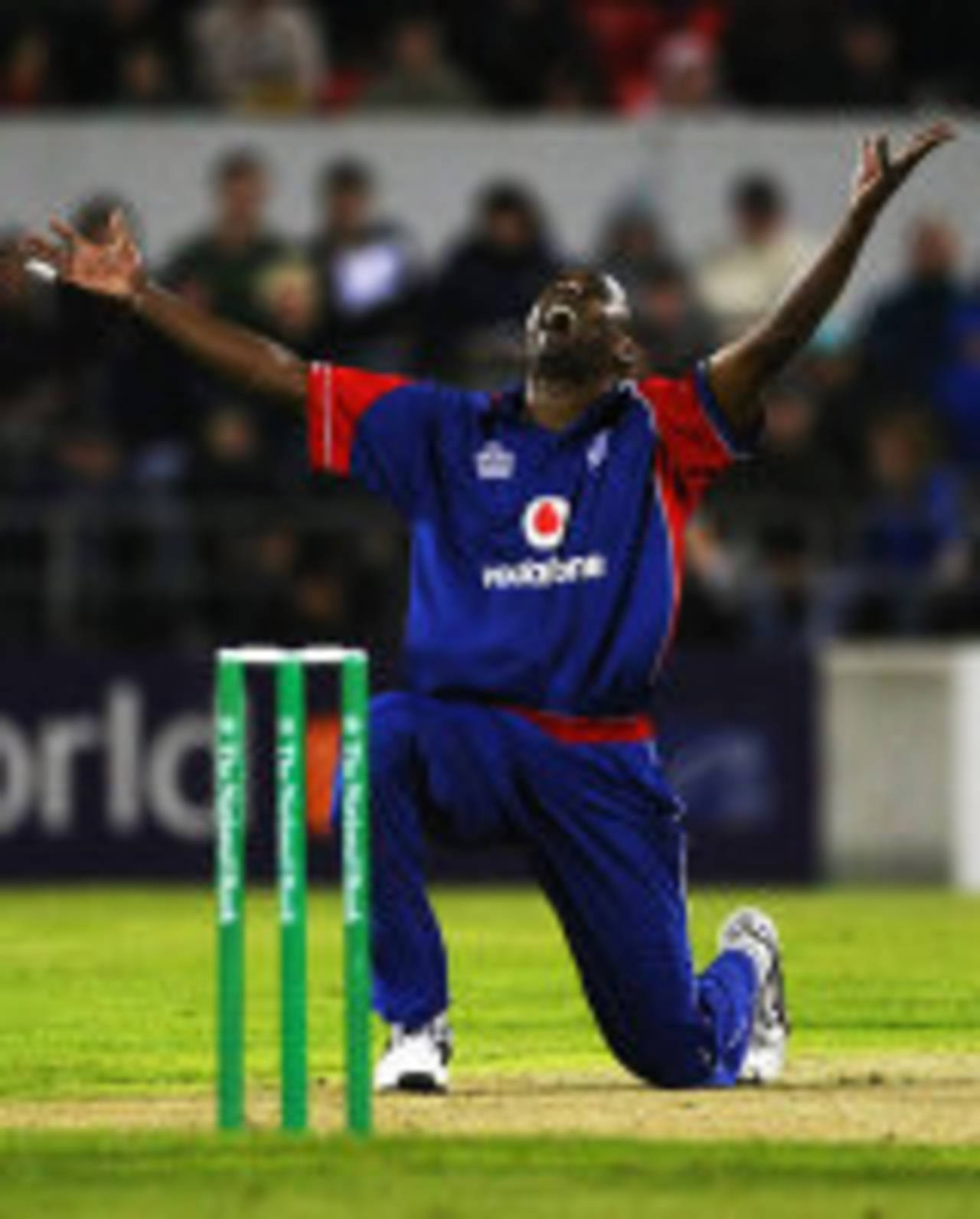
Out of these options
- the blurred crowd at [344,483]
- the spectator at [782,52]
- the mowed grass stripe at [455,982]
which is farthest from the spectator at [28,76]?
the mowed grass stripe at [455,982]

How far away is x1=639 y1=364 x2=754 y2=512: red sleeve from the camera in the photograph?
34.8 ft

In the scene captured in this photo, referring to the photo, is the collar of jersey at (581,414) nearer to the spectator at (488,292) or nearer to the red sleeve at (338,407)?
the red sleeve at (338,407)

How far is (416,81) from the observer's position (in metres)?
22.7

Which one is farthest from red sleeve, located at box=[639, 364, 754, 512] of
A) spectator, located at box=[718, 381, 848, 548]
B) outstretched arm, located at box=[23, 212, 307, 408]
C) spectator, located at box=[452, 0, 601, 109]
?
spectator, located at box=[452, 0, 601, 109]

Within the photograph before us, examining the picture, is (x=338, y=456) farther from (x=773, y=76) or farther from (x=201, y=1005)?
(x=773, y=76)

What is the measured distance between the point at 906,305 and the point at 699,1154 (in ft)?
40.8

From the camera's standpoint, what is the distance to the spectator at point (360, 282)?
20625 millimetres

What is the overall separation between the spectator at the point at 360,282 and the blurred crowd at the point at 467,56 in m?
1.78

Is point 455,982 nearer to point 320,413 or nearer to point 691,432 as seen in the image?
point 320,413

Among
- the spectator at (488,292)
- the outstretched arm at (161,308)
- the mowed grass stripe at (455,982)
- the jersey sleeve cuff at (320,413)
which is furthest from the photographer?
the spectator at (488,292)

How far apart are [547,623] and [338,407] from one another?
85cm

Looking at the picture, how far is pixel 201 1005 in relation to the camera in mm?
13859

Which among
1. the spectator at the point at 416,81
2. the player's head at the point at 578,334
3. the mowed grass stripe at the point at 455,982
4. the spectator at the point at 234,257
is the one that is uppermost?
Result: the spectator at the point at 416,81

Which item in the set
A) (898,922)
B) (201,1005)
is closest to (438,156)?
(898,922)
